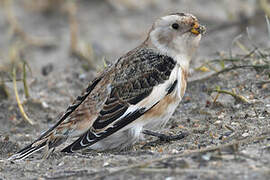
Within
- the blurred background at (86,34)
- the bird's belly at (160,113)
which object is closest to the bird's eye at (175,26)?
the bird's belly at (160,113)

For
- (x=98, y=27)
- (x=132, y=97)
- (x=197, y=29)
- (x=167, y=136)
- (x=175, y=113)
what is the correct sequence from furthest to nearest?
(x=98, y=27) < (x=175, y=113) < (x=197, y=29) < (x=167, y=136) < (x=132, y=97)

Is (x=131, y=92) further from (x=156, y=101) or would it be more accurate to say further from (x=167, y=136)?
(x=167, y=136)

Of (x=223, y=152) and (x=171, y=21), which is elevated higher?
(x=171, y=21)

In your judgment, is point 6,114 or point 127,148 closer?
point 127,148

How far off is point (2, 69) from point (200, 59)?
2539 mm

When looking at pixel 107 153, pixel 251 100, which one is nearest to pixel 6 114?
pixel 107 153

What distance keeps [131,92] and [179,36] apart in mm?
692

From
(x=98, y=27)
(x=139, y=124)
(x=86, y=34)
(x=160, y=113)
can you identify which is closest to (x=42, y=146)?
(x=139, y=124)

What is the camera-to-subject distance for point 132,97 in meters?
4.53

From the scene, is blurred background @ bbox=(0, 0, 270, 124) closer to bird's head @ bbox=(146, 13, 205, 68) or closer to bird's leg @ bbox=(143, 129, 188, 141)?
bird's head @ bbox=(146, 13, 205, 68)

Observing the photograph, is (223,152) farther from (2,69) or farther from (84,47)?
(84,47)

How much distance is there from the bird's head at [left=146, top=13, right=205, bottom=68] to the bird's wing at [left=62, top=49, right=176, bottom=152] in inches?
3.9

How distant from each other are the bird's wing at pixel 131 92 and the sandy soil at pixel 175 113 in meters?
0.21

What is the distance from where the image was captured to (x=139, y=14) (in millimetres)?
9969
